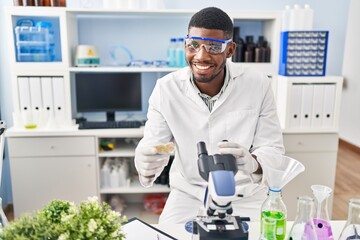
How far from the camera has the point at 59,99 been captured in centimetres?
249

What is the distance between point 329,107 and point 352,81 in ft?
7.26

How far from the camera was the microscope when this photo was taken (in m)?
0.73

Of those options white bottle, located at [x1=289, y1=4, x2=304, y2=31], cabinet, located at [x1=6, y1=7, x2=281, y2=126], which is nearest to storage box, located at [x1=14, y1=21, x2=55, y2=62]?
cabinet, located at [x1=6, y1=7, x2=281, y2=126]

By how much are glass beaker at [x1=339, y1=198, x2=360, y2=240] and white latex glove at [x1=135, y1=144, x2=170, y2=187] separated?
2.06 feet

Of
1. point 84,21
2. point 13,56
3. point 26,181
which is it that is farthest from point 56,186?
point 84,21

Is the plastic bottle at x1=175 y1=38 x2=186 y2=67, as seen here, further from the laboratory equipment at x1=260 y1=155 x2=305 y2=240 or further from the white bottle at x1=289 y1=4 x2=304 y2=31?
the laboratory equipment at x1=260 y1=155 x2=305 y2=240

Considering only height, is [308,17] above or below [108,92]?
above

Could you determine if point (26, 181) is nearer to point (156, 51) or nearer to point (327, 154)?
point (156, 51)

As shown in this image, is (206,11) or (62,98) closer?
(206,11)

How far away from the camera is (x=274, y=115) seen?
5.35ft

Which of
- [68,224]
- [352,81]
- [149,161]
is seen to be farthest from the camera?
[352,81]

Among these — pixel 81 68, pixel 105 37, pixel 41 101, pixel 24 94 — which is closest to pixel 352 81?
pixel 105 37

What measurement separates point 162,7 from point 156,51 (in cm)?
38

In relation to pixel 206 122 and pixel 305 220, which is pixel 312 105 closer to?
pixel 206 122
